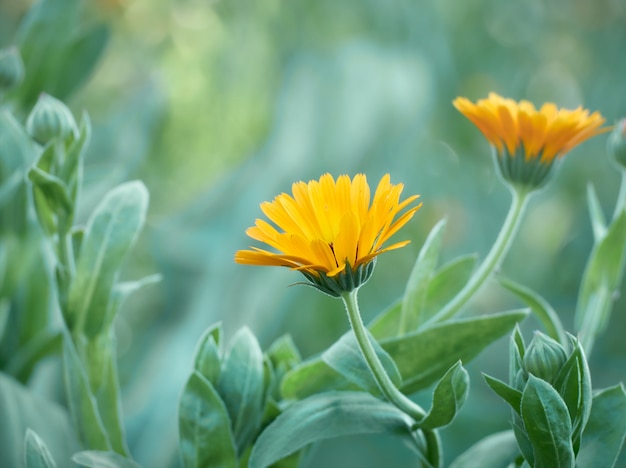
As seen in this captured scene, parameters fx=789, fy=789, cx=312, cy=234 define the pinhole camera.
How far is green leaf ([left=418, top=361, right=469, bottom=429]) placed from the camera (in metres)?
0.26

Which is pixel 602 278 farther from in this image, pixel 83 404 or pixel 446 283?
pixel 83 404

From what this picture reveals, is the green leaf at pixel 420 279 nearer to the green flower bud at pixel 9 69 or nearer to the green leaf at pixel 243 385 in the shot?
the green leaf at pixel 243 385

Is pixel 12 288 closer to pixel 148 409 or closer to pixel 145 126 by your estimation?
pixel 148 409

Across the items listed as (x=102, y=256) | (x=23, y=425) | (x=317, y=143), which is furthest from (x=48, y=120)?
(x=317, y=143)

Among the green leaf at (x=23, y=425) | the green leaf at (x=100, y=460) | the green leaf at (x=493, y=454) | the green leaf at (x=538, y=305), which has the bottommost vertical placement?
the green leaf at (x=23, y=425)

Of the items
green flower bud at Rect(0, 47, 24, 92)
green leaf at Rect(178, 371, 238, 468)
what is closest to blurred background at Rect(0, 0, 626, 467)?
green flower bud at Rect(0, 47, 24, 92)

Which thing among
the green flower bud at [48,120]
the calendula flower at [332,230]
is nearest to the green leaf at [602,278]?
the calendula flower at [332,230]

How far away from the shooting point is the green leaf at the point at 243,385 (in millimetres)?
308

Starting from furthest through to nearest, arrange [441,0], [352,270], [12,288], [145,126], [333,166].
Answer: [441,0], [333,166], [145,126], [12,288], [352,270]

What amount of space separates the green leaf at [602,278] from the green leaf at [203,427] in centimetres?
16

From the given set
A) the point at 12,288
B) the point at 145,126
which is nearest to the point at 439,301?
the point at 12,288

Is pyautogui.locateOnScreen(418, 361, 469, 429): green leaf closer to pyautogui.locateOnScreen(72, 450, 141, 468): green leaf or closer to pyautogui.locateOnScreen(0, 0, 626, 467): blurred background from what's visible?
pyautogui.locateOnScreen(72, 450, 141, 468): green leaf

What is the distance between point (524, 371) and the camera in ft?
0.87

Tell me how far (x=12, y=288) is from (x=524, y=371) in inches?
12.0
